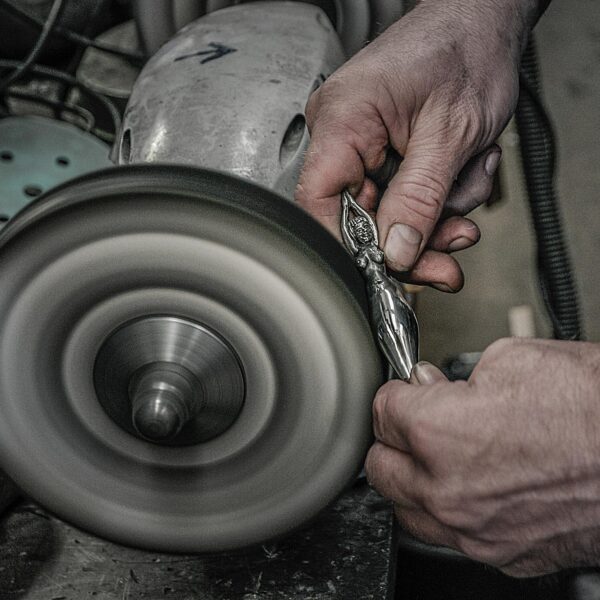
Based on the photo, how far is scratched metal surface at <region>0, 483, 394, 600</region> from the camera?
0.73 m

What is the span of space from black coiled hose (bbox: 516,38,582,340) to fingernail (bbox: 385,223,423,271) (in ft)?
2.02

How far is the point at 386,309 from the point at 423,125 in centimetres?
27

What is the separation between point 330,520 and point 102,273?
1.24 ft

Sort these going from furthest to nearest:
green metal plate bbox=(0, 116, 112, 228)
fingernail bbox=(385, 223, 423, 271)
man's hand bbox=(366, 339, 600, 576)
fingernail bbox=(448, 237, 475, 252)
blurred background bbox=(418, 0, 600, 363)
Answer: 1. blurred background bbox=(418, 0, 600, 363)
2. green metal plate bbox=(0, 116, 112, 228)
3. fingernail bbox=(448, 237, 475, 252)
4. fingernail bbox=(385, 223, 423, 271)
5. man's hand bbox=(366, 339, 600, 576)

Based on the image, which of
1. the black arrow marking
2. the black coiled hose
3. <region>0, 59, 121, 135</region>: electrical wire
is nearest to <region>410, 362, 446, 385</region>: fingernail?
the black arrow marking

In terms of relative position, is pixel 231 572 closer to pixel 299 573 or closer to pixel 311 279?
pixel 299 573

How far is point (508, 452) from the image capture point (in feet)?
1.80

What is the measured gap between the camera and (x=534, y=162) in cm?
126

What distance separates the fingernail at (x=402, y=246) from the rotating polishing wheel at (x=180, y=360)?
88 millimetres

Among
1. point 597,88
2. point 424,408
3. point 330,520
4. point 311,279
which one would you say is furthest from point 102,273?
point 597,88

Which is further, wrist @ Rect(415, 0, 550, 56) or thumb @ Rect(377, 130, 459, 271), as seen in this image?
wrist @ Rect(415, 0, 550, 56)

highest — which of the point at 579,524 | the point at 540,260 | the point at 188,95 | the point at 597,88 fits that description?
the point at 188,95

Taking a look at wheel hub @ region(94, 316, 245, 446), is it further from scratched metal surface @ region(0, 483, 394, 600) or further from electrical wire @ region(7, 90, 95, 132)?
electrical wire @ region(7, 90, 95, 132)

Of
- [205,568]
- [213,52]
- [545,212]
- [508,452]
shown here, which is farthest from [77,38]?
[508,452]
